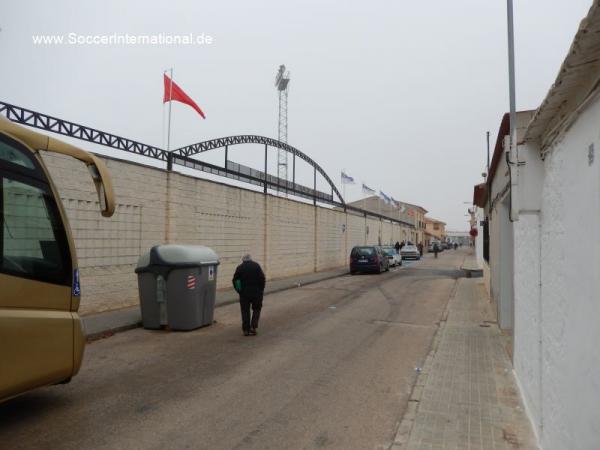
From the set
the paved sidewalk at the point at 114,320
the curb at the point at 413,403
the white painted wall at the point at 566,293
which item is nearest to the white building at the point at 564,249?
the white painted wall at the point at 566,293

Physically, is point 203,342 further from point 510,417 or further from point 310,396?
point 510,417

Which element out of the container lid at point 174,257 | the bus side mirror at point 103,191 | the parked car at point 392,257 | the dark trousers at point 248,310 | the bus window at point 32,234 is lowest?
the dark trousers at point 248,310

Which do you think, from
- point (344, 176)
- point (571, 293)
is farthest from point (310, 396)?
Answer: point (344, 176)

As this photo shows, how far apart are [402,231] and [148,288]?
54.2 m

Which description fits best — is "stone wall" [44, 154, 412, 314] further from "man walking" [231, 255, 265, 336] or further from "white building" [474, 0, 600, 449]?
"white building" [474, 0, 600, 449]

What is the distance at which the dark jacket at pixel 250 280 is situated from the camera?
914 cm

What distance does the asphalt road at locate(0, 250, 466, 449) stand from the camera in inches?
177

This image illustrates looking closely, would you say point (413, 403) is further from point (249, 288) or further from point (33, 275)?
point (249, 288)

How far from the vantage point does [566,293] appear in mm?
3264

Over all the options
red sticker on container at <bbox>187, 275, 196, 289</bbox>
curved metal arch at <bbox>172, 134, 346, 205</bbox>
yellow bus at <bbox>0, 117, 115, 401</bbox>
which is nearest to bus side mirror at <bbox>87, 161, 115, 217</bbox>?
yellow bus at <bbox>0, 117, 115, 401</bbox>

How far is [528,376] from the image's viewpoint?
16.7 feet

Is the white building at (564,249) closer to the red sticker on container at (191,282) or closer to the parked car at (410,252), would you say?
the red sticker on container at (191,282)

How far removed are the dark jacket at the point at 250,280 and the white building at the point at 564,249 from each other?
5.05 m

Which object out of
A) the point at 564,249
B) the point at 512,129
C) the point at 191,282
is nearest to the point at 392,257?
the point at 191,282
